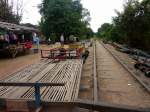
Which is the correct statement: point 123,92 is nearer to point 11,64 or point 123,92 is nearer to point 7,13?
point 11,64

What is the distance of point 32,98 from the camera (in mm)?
6531

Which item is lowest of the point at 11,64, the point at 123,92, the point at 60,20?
the point at 123,92

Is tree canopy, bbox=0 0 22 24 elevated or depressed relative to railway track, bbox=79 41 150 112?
→ elevated

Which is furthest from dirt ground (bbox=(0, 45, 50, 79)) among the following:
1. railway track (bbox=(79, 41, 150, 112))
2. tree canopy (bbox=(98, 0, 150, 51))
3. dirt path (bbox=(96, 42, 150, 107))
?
tree canopy (bbox=(98, 0, 150, 51))

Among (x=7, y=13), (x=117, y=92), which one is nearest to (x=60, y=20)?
(x=7, y=13)

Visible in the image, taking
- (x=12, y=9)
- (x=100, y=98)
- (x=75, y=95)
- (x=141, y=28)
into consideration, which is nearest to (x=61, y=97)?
(x=75, y=95)

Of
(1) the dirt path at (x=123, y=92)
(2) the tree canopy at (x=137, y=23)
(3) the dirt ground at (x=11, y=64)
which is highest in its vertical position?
(2) the tree canopy at (x=137, y=23)

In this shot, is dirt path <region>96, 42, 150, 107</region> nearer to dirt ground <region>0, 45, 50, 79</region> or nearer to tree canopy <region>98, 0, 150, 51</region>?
dirt ground <region>0, 45, 50, 79</region>

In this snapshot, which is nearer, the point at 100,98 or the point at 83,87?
the point at 100,98

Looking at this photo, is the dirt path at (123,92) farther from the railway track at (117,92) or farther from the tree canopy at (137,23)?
the tree canopy at (137,23)

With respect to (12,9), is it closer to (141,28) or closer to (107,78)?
(141,28)

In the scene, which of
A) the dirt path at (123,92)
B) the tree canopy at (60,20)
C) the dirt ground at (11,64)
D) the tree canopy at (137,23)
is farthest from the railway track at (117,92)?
the tree canopy at (60,20)

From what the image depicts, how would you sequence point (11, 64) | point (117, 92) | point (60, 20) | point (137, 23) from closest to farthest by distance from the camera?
1. point (117, 92)
2. point (11, 64)
3. point (137, 23)
4. point (60, 20)

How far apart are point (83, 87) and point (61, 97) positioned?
293 centimetres
